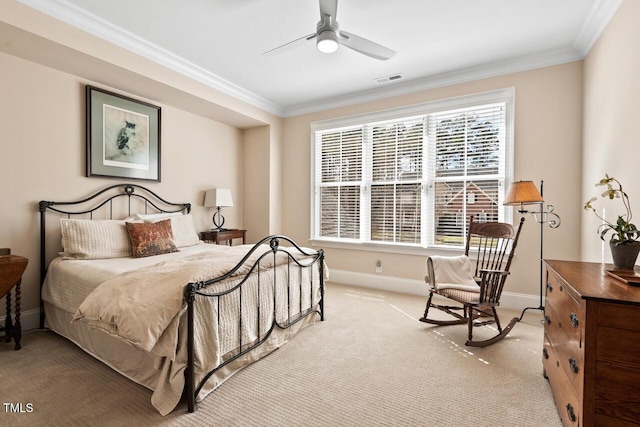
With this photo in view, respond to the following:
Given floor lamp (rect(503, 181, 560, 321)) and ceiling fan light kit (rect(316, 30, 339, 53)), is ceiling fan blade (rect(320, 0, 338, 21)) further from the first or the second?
floor lamp (rect(503, 181, 560, 321))

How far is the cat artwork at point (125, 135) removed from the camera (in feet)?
11.2

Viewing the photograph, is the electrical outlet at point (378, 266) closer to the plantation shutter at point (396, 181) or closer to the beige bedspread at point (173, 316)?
the plantation shutter at point (396, 181)

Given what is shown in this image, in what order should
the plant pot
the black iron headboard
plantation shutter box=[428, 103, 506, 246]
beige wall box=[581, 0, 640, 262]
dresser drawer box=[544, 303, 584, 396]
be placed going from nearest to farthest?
1. dresser drawer box=[544, 303, 584, 396]
2. the plant pot
3. beige wall box=[581, 0, 640, 262]
4. the black iron headboard
5. plantation shutter box=[428, 103, 506, 246]

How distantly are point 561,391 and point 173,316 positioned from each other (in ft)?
6.96

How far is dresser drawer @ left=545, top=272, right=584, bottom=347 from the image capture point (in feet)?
4.47

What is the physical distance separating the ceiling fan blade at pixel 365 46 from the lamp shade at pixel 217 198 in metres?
2.70

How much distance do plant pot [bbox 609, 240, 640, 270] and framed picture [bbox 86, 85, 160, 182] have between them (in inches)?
173

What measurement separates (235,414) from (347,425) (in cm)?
62

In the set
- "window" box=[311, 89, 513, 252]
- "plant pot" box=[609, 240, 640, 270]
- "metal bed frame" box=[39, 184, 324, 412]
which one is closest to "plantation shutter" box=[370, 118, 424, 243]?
"window" box=[311, 89, 513, 252]

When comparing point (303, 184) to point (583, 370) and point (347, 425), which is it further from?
point (583, 370)

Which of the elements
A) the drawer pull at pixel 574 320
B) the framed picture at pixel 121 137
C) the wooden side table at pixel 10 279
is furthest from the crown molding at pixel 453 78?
the wooden side table at pixel 10 279

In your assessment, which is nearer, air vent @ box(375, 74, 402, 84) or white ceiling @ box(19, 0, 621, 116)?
white ceiling @ box(19, 0, 621, 116)

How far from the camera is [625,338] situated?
1.20 meters

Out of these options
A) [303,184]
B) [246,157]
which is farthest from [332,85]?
[246,157]
